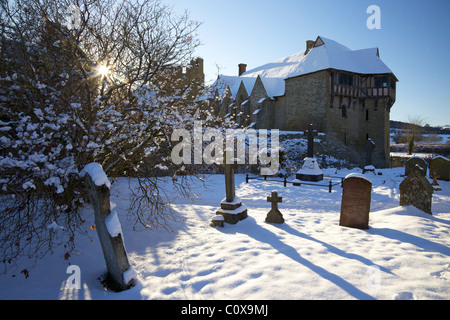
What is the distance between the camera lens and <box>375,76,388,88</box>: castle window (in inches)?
1074

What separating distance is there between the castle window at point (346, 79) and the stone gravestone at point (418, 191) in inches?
869

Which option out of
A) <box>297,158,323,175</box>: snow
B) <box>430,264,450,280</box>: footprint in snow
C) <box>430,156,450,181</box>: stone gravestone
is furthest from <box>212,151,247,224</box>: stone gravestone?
<box>430,156,450,181</box>: stone gravestone

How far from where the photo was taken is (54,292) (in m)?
3.67

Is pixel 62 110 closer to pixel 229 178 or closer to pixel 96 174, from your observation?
pixel 96 174

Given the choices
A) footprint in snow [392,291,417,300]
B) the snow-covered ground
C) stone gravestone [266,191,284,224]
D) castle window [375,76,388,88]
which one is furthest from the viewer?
castle window [375,76,388,88]

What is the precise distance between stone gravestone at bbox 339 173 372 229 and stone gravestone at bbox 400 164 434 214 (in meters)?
2.15

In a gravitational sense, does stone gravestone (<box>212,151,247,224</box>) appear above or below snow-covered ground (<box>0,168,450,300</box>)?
above

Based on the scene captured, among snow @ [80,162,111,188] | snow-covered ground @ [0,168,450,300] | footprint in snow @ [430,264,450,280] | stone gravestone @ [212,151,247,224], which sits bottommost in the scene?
snow-covered ground @ [0,168,450,300]

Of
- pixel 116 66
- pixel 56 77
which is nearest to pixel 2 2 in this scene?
pixel 56 77

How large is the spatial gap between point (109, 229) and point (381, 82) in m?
32.2

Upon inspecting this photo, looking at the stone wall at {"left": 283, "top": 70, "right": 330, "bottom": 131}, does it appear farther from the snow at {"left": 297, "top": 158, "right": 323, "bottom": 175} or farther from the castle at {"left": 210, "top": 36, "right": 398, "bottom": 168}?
the snow at {"left": 297, "top": 158, "right": 323, "bottom": 175}

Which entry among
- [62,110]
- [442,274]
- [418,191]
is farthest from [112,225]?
[418,191]

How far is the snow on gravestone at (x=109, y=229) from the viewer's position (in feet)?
12.2

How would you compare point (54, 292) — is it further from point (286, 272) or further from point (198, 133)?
point (198, 133)
